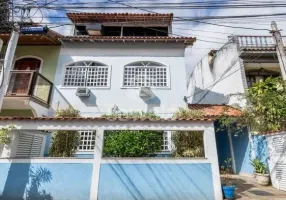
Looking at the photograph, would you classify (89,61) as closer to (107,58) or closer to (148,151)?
(107,58)

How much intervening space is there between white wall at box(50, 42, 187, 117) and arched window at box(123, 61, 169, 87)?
0.87ft

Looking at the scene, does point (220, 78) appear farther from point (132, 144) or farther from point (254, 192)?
point (132, 144)

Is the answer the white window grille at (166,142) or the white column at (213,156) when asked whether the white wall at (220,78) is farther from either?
the white column at (213,156)

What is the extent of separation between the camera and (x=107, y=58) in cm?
1178

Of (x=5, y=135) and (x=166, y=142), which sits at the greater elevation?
(x=166, y=142)

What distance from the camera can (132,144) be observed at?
7570mm

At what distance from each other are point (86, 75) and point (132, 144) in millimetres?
5804

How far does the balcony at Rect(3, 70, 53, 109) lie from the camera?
29.7 feet

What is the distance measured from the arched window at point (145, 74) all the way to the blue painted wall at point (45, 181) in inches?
233

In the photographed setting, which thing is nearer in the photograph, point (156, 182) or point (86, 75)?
point (156, 182)

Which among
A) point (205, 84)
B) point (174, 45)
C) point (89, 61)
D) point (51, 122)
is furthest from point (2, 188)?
point (205, 84)

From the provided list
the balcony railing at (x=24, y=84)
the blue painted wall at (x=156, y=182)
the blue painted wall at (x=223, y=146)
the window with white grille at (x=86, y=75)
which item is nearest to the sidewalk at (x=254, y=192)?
the blue painted wall at (x=156, y=182)

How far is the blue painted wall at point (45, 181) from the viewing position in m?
6.17

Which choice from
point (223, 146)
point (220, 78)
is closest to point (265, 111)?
point (223, 146)
